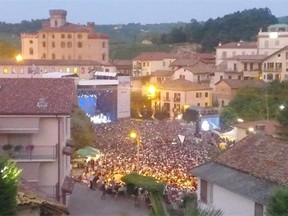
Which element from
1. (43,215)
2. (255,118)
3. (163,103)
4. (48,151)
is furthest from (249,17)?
(43,215)

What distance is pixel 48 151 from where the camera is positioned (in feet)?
63.8

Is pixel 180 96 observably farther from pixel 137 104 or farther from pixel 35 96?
pixel 35 96

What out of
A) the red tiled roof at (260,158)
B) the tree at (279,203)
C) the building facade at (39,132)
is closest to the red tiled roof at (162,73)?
the building facade at (39,132)

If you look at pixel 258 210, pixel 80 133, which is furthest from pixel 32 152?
pixel 80 133

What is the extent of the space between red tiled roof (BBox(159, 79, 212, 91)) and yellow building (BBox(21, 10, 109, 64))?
2493cm

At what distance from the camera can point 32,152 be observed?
1922cm

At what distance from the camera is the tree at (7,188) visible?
9.69 m

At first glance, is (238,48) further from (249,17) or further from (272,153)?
(272,153)

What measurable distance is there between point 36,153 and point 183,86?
158 ft

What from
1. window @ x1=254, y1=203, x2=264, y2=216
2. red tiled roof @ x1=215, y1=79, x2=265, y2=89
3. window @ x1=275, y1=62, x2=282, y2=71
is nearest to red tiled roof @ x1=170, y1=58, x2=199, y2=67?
red tiled roof @ x1=215, y1=79, x2=265, y2=89

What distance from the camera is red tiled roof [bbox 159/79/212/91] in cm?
6688

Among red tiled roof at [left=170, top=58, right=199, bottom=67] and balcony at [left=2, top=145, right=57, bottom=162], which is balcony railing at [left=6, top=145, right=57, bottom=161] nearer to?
balcony at [left=2, top=145, right=57, bottom=162]

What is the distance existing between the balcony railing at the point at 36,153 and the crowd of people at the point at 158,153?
556 cm

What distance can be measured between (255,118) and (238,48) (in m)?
29.3
